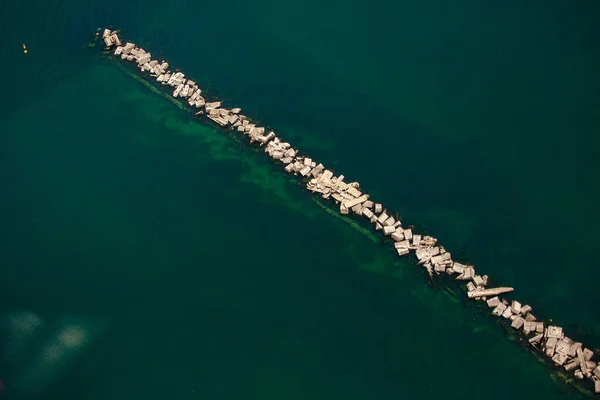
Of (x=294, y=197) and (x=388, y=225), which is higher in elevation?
(x=388, y=225)

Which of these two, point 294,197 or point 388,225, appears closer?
point 388,225

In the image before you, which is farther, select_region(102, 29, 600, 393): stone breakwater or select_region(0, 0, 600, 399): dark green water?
select_region(0, 0, 600, 399): dark green water

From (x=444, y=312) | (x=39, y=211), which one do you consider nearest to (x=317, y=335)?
(x=444, y=312)

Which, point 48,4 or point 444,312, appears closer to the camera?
point 444,312

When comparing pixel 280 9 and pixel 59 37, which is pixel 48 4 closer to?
pixel 59 37
